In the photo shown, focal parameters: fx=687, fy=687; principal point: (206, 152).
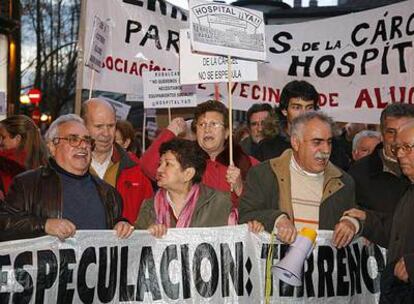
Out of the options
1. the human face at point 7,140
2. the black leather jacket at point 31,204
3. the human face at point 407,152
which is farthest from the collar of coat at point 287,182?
the human face at point 7,140

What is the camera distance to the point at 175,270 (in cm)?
423

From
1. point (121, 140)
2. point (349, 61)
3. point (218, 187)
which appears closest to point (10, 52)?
point (121, 140)

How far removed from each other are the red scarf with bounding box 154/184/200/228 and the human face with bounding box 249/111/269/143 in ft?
9.03

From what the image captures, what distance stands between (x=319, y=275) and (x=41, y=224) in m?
1.82

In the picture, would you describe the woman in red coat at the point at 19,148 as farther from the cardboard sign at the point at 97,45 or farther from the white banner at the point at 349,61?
the white banner at the point at 349,61

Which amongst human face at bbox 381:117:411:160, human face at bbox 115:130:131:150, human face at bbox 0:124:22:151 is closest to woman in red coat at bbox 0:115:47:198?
human face at bbox 0:124:22:151

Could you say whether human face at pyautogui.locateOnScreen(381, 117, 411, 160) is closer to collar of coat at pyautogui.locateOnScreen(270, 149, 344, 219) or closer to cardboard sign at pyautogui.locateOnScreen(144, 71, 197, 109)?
collar of coat at pyautogui.locateOnScreen(270, 149, 344, 219)

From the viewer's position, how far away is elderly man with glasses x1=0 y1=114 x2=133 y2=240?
3812 millimetres

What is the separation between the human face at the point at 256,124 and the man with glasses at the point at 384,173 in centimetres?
222

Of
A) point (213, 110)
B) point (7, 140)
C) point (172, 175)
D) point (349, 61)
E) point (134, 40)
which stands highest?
point (134, 40)

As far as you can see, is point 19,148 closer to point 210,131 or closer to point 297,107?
point 210,131

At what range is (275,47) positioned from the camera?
7672mm

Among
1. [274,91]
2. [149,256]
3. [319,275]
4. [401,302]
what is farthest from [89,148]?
[274,91]

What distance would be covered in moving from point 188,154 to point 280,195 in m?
0.66
